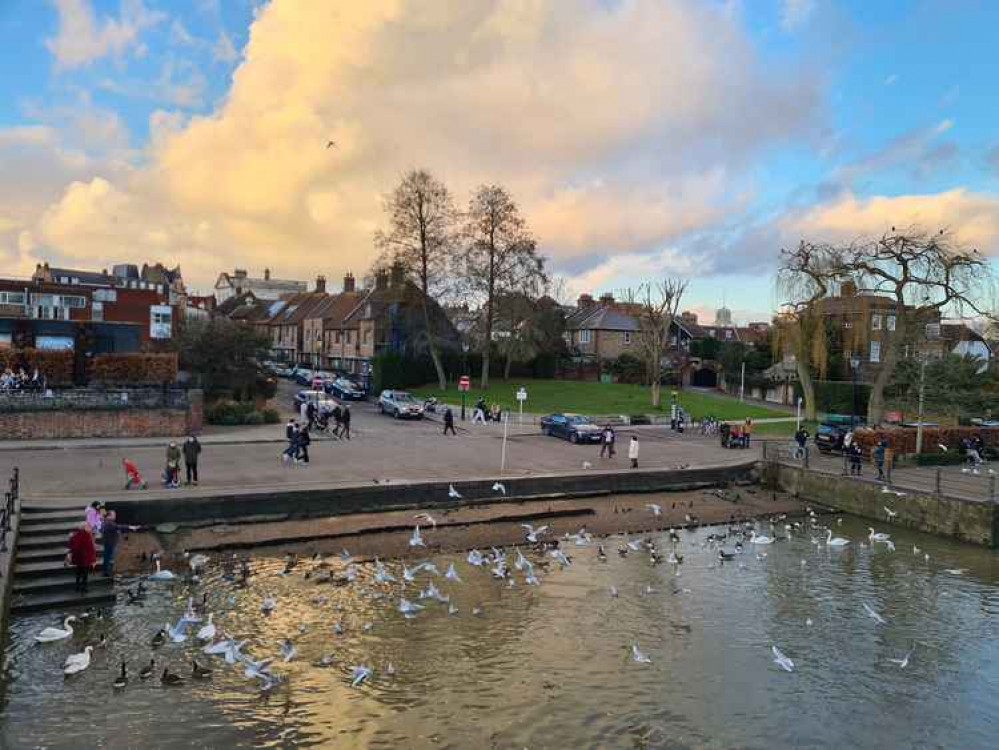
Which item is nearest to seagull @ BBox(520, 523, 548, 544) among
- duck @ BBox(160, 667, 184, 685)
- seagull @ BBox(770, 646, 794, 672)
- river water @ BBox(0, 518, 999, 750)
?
river water @ BBox(0, 518, 999, 750)

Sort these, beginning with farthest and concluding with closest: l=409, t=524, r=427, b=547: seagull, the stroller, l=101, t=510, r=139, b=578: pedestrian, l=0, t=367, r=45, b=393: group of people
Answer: l=0, t=367, r=45, b=393: group of people → the stroller → l=409, t=524, r=427, b=547: seagull → l=101, t=510, r=139, b=578: pedestrian

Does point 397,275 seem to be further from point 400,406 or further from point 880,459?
point 880,459

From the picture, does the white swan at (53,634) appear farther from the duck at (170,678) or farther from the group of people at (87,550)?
the duck at (170,678)

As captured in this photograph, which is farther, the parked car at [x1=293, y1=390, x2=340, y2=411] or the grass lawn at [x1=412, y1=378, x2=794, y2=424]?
the grass lawn at [x1=412, y1=378, x2=794, y2=424]

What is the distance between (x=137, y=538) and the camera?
63.3 ft

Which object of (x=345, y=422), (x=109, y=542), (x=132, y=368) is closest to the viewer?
(x=109, y=542)

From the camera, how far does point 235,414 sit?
37.3 m

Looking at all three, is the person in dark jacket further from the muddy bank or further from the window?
the window

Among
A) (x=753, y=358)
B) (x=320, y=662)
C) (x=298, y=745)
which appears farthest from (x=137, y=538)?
(x=753, y=358)

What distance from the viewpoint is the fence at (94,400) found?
97.2 feet

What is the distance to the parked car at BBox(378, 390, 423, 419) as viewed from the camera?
146 feet

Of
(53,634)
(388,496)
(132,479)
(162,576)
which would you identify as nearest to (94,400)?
(132,479)

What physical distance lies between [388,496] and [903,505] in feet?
59.6

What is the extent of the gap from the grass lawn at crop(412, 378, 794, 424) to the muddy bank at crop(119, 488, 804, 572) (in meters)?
22.8
